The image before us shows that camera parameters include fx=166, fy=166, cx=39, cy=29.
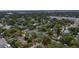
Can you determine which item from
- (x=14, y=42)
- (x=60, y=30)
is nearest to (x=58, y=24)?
(x=60, y=30)

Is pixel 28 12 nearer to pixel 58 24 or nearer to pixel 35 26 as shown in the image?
pixel 35 26

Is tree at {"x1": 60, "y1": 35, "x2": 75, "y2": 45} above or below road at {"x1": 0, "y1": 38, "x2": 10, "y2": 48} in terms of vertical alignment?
above

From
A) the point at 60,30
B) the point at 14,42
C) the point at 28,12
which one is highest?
the point at 28,12

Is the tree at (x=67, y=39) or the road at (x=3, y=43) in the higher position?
the tree at (x=67, y=39)
